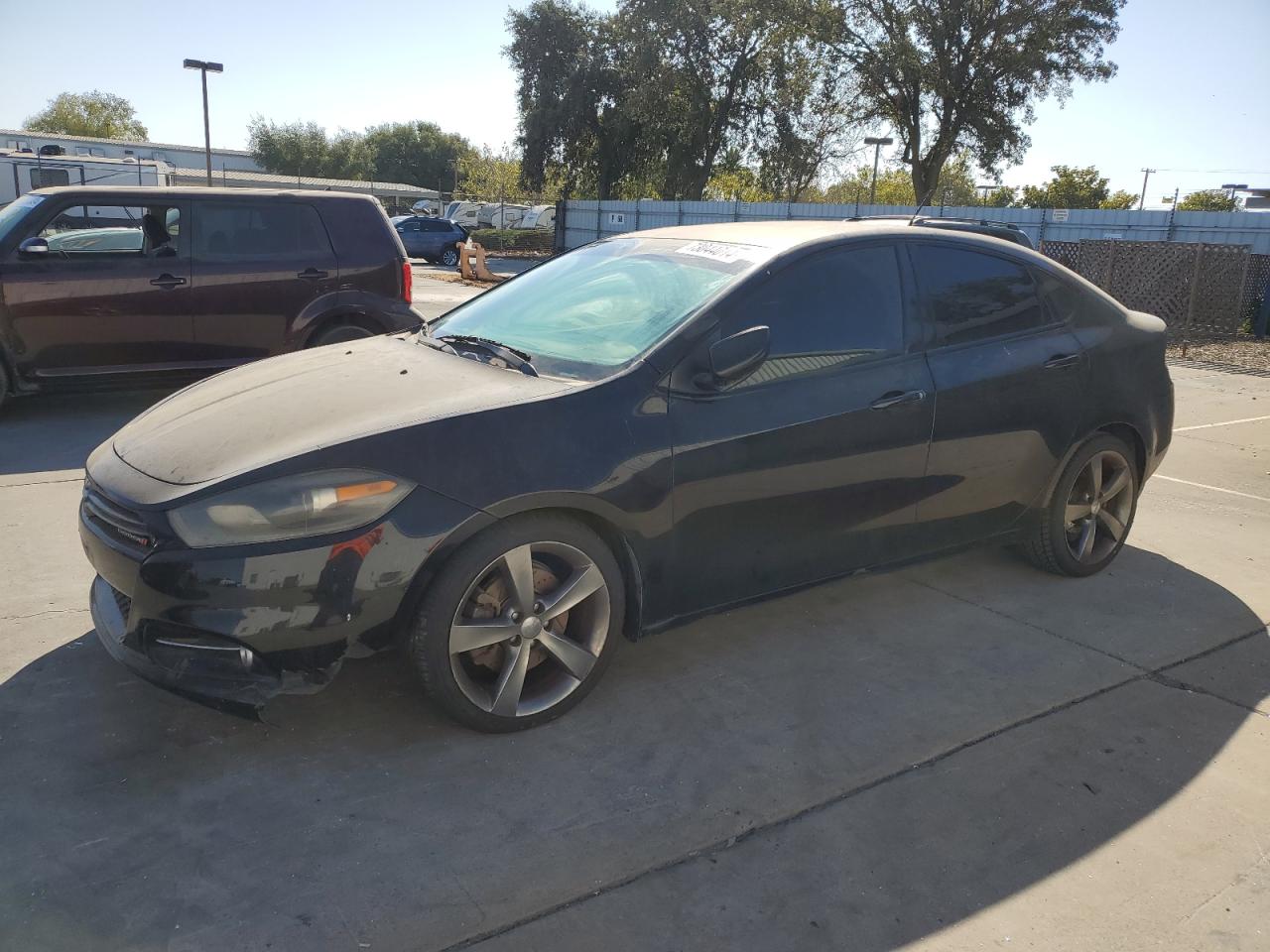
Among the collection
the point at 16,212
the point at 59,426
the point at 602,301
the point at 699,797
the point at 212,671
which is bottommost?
the point at 699,797

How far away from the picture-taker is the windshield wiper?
3480 millimetres

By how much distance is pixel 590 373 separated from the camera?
335 cm

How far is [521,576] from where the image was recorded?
3078 mm

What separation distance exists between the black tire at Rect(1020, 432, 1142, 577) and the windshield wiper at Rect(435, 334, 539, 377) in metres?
2.56

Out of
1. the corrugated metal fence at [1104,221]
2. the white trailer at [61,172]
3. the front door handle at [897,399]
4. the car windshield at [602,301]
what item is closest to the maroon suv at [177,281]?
the car windshield at [602,301]

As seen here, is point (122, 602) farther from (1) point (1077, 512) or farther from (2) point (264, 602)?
(1) point (1077, 512)

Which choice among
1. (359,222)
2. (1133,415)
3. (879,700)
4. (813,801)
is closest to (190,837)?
(813,801)

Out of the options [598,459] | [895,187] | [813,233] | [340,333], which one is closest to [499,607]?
[598,459]

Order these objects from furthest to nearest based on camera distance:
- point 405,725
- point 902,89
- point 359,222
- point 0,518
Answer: point 902,89
point 359,222
point 0,518
point 405,725

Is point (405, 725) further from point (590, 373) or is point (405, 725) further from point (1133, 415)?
point (1133, 415)

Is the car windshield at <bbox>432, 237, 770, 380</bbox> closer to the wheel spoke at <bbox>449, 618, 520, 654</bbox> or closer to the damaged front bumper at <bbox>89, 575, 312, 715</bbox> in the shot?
the wheel spoke at <bbox>449, 618, 520, 654</bbox>

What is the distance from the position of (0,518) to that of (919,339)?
4.69m

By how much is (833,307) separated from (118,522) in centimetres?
259

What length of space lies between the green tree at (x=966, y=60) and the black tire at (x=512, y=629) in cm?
3033
